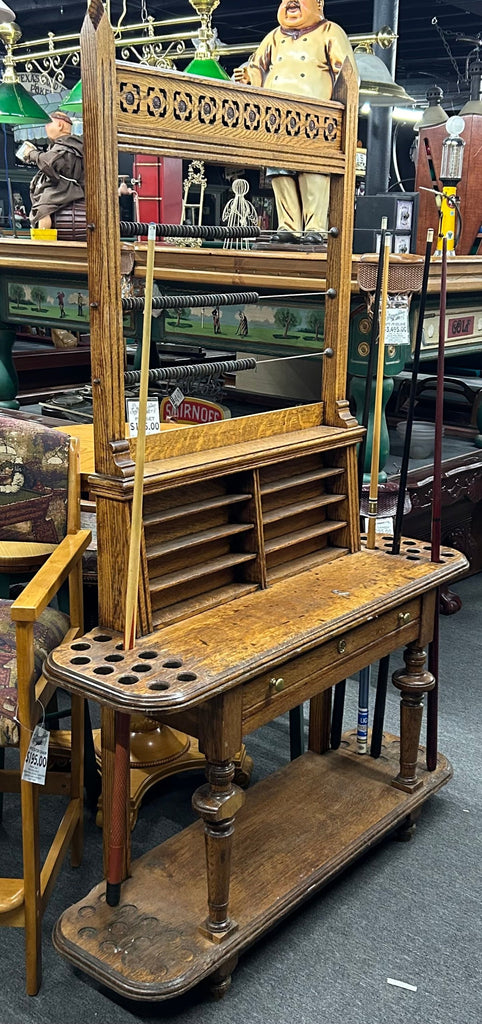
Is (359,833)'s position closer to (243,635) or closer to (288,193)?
(243,635)

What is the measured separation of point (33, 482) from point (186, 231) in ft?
2.12

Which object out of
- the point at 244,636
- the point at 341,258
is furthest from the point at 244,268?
the point at 244,636

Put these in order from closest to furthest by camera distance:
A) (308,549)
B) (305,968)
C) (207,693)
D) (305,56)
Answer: (207,693)
(305,968)
(308,549)
(305,56)

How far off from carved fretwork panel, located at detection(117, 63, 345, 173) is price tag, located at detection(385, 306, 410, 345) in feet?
1.48

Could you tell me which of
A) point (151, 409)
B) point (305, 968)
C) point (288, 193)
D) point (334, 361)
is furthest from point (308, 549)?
point (288, 193)

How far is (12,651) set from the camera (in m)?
1.85

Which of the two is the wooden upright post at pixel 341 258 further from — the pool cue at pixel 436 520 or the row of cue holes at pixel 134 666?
the row of cue holes at pixel 134 666

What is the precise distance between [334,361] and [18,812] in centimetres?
132

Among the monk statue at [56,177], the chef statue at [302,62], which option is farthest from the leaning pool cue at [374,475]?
the monk statue at [56,177]

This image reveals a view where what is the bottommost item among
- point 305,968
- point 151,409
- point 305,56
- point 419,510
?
point 305,968

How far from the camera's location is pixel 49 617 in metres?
2.02

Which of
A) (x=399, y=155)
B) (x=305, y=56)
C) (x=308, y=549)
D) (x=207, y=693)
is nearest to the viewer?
(x=207, y=693)

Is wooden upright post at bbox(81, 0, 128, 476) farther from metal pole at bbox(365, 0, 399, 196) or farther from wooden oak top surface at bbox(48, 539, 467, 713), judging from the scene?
metal pole at bbox(365, 0, 399, 196)

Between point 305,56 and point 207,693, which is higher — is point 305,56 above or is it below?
above
